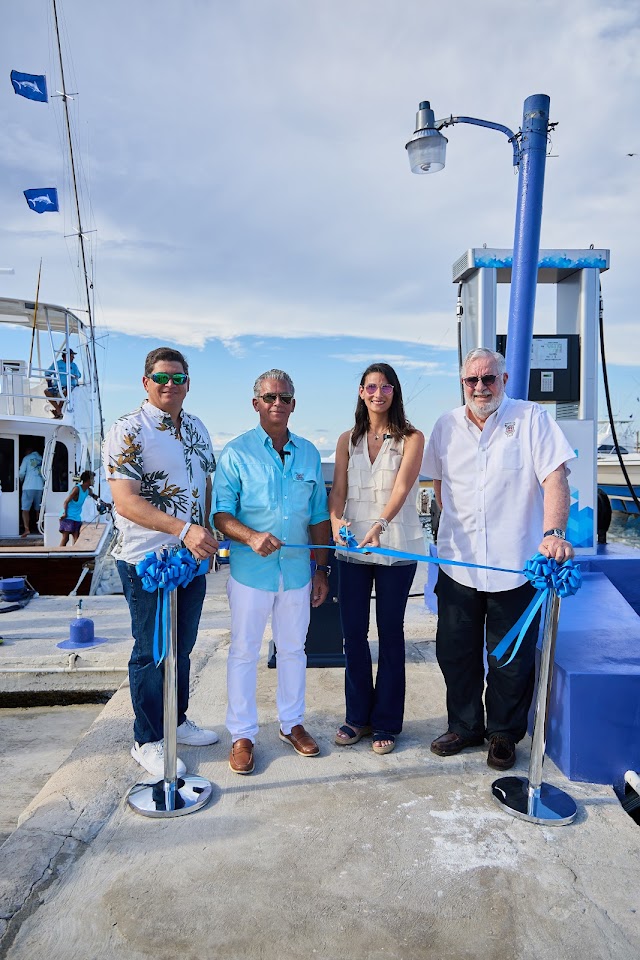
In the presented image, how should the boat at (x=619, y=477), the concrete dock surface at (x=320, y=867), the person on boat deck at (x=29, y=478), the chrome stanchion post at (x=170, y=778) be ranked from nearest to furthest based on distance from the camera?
the concrete dock surface at (x=320, y=867) < the chrome stanchion post at (x=170, y=778) < the person on boat deck at (x=29, y=478) < the boat at (x=619, y=477)

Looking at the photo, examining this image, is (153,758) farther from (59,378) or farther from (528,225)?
(59,378)

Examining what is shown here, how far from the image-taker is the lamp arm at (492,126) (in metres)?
4.69

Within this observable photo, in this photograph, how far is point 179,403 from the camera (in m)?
3.14

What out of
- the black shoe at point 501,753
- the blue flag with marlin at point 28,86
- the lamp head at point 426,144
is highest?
the blue flag with marlin at point 28,86

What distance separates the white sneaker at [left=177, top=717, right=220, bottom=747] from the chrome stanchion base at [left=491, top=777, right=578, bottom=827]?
148 centimetres

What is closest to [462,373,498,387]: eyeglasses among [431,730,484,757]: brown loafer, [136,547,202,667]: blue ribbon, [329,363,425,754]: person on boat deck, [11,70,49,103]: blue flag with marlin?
[329,363,425,754]: person on boat deck

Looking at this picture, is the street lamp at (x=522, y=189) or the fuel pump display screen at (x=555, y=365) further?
the fuel pump display screen at (x=555, y=365)

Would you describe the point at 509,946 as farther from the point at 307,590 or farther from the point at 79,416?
the point at 79,416

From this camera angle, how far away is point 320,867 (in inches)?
94.3

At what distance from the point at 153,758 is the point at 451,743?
150cm

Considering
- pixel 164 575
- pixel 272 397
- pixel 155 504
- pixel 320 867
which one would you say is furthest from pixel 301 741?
pixel 272 397

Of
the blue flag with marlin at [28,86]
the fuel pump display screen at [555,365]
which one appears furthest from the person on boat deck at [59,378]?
the fuel pump display screen at [555,365]

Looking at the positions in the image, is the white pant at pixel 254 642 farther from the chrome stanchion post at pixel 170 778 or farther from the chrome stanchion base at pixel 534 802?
the chrome stanchion base at pixel 534 802

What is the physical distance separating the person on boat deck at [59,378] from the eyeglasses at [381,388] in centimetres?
1069
